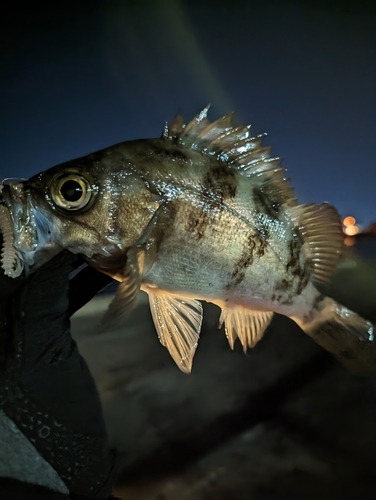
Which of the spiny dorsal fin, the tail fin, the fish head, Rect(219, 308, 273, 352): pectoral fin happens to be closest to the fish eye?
the fish head

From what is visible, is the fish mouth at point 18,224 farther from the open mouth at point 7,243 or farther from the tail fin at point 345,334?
the tail fin at point 345,334

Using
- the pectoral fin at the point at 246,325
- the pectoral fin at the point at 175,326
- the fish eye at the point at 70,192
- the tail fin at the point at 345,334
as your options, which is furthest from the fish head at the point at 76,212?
the tail fin at the point at 345,334

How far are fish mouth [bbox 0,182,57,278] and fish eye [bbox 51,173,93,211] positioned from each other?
0.20 feet

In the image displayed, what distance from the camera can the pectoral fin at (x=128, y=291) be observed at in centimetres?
78

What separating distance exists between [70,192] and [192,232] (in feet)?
1.10

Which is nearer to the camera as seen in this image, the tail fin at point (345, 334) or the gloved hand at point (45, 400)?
the gloved hand at point (45, 400)

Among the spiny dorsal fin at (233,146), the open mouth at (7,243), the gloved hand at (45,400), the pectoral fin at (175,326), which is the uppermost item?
the spiny dorsal fin at (233,146)

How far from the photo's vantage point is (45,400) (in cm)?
103

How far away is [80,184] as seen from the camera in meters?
0.90

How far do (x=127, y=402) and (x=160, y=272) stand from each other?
81 cm

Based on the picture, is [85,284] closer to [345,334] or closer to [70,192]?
[70,192]

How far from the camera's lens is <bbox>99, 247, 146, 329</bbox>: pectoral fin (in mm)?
776

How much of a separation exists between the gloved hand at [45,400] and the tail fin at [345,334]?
0.77 m

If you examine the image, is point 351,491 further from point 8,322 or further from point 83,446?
point 8,322
